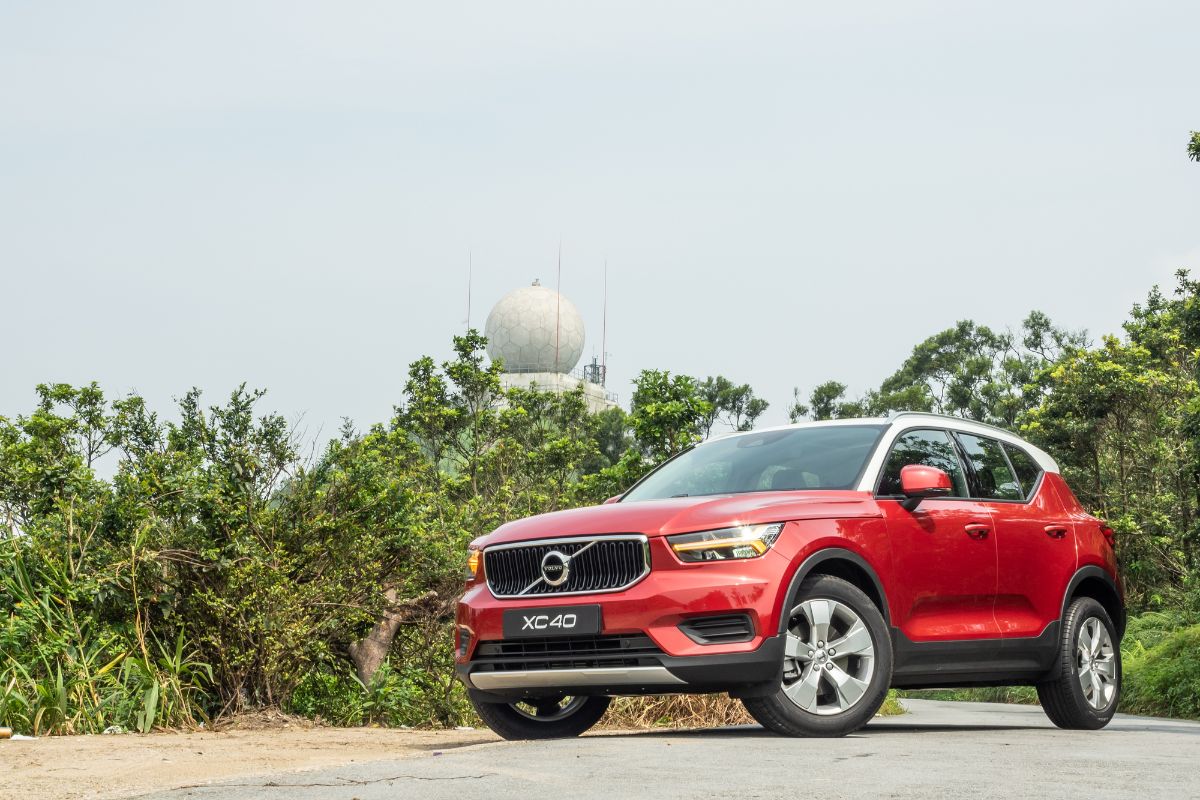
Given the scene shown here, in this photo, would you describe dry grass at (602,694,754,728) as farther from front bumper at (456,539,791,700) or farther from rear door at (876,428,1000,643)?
front bumper at (456,539,791,700)

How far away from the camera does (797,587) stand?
7.02 m

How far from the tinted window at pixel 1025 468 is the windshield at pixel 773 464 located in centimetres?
145

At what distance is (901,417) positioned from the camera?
336 inches

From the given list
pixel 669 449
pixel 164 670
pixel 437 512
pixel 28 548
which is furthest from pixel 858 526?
pixel 669 449

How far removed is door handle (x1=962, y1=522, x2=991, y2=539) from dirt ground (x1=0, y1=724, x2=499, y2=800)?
308cm

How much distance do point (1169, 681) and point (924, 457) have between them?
1271cm

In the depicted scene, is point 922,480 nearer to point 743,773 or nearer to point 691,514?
point 691,514

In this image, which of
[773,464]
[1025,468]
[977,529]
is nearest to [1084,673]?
[1025,468]

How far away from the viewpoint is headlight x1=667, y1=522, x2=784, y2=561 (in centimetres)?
698

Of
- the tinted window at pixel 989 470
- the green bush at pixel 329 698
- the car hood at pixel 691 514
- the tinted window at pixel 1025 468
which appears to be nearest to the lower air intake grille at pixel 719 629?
the car hood at pixel 691 514

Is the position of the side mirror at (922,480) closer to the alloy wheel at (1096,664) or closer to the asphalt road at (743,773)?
the asphalt road at (743,773)

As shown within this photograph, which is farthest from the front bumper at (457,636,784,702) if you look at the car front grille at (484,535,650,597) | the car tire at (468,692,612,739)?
the car tire at (468,692,612,739)

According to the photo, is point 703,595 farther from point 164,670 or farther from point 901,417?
point 164,670

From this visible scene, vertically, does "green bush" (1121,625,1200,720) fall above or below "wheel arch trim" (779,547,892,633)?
below
